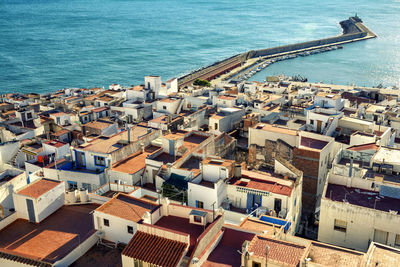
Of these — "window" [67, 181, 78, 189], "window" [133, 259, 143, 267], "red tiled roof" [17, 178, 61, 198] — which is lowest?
"window" [67, 181, 78, 189]

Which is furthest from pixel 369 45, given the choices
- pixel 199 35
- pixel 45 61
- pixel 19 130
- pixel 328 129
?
pixel 19 130

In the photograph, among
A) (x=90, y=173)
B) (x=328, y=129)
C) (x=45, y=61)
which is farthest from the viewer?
(x=45, y=61)

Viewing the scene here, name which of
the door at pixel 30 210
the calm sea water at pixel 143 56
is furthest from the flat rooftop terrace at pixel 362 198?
the calm sea water at pixel 143 56

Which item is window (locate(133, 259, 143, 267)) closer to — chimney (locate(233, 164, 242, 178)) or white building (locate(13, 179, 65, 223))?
white building (locate(13, 179, 65, 223))

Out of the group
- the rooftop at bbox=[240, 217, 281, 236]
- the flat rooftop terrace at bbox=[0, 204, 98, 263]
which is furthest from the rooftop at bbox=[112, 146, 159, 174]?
the rooftop at bbox=[240, 217, 281, 236]

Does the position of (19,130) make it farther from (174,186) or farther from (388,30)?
(388,30)

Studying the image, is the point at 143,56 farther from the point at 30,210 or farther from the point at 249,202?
the point at 30,210


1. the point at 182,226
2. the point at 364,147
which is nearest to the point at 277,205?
the point at 182,226
